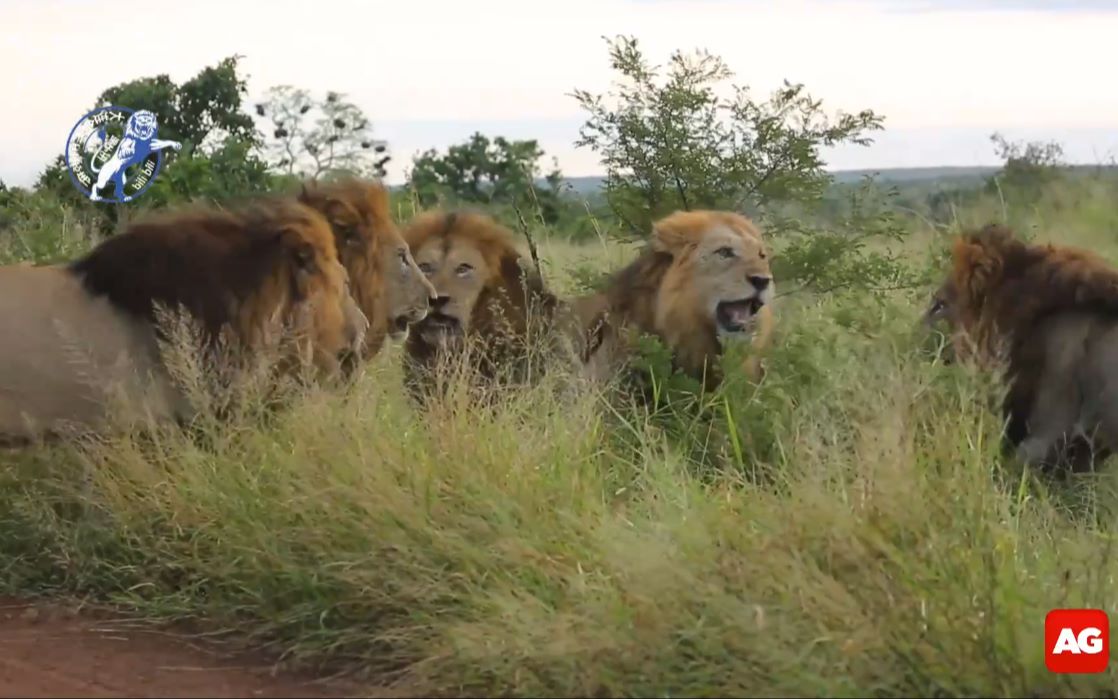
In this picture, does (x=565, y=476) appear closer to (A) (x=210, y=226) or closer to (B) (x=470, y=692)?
(B) (x=470, y=692)

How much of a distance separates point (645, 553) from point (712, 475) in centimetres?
169

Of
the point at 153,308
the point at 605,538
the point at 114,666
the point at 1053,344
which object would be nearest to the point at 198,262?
the point at 153,308

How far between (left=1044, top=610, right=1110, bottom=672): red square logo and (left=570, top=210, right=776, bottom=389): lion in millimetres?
2753

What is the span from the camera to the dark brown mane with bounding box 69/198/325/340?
257 inches

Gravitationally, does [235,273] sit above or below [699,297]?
above

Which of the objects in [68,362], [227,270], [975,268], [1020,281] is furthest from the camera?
[975,268]

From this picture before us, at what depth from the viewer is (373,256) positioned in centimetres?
741

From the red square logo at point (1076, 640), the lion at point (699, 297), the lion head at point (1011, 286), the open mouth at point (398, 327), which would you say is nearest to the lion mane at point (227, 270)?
the open mouth at point (398, 327)

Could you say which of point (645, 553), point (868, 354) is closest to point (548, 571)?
point (645, 553)

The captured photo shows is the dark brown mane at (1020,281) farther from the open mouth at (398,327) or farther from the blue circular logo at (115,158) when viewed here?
the blue circular logo at (115,158)

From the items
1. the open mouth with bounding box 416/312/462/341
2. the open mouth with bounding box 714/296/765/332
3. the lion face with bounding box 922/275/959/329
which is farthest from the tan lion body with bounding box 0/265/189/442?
the lion face with bounding box 922/275/959/329

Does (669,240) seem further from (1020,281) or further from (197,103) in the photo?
(197,103)

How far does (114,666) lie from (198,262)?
1.85m

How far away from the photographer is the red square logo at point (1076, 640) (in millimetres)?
4391
